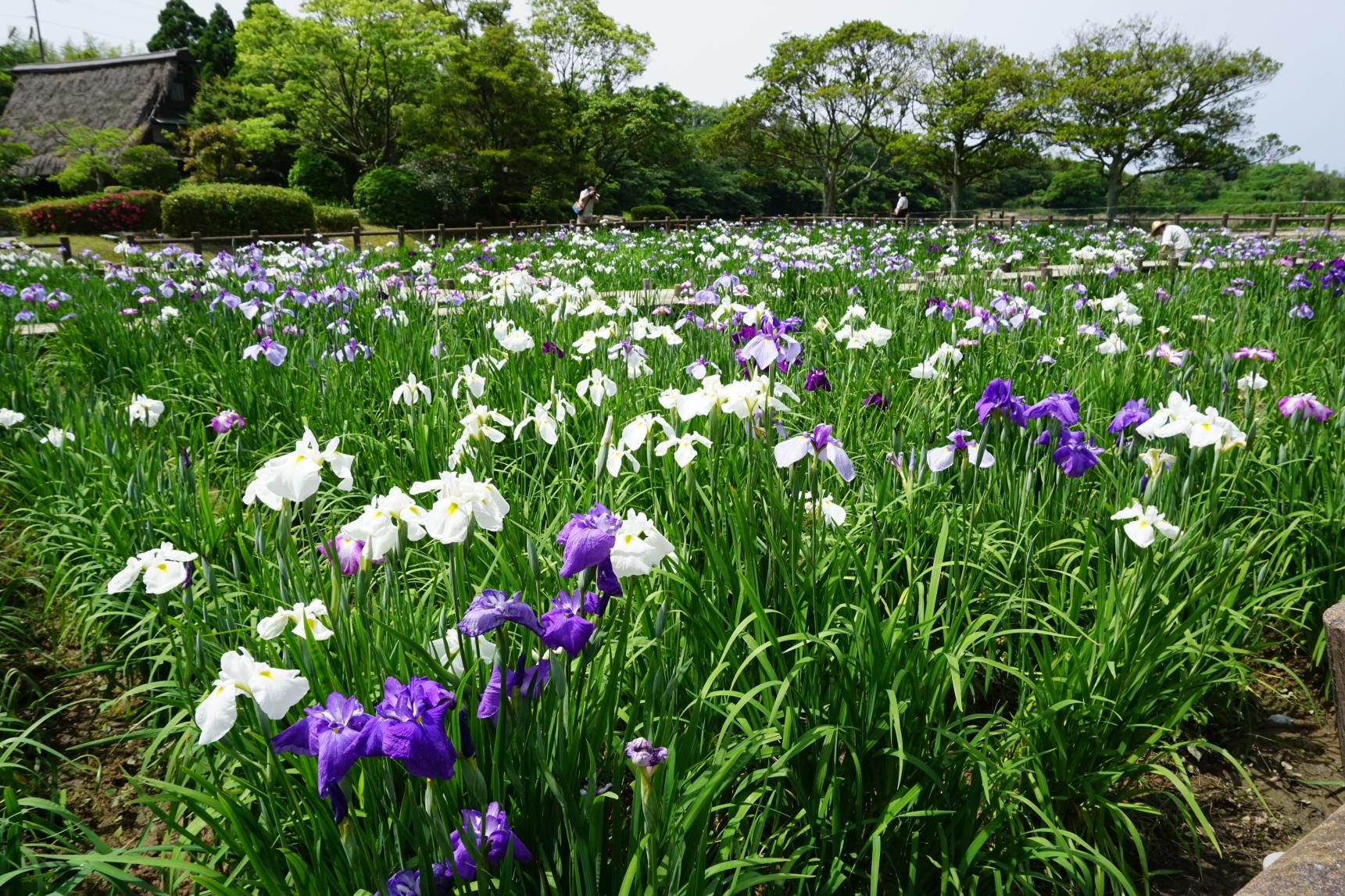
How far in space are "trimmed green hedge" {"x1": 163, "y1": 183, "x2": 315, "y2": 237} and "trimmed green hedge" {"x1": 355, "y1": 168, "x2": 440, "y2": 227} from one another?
3852 millimetres

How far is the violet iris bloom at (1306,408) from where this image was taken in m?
2.92

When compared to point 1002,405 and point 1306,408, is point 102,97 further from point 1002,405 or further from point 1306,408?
point 1306,408

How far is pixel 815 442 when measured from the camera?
2.05m

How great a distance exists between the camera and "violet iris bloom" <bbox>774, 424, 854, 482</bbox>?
200 cm

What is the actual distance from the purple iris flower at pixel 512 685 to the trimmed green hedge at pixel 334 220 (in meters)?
26.1

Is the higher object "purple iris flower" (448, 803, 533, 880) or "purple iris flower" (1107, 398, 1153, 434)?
"purple iris flower" (1107, 398, 1153, 434)

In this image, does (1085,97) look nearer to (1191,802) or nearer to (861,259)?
(861,259)


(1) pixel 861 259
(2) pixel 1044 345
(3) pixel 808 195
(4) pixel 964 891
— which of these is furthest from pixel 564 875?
(3) pixel 808 195

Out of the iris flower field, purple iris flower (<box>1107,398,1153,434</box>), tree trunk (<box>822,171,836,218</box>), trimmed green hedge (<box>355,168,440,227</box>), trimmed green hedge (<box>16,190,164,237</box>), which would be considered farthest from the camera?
tree trunk (<box>822,171,836,218</box>)

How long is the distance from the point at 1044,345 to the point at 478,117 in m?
31.1

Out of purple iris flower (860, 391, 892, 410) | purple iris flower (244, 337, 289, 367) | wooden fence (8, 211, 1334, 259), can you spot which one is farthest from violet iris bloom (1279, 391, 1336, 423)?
wooden fence (8, 211, 1334, 259)

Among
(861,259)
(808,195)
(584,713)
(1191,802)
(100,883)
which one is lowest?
(100,883)

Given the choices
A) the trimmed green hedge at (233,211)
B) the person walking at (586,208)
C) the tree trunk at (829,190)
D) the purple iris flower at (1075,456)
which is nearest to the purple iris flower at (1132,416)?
the purple iris flower at (1075,456)

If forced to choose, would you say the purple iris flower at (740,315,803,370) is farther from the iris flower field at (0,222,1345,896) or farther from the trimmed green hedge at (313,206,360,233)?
the trimmed green hedge at (313,206,360,233)
